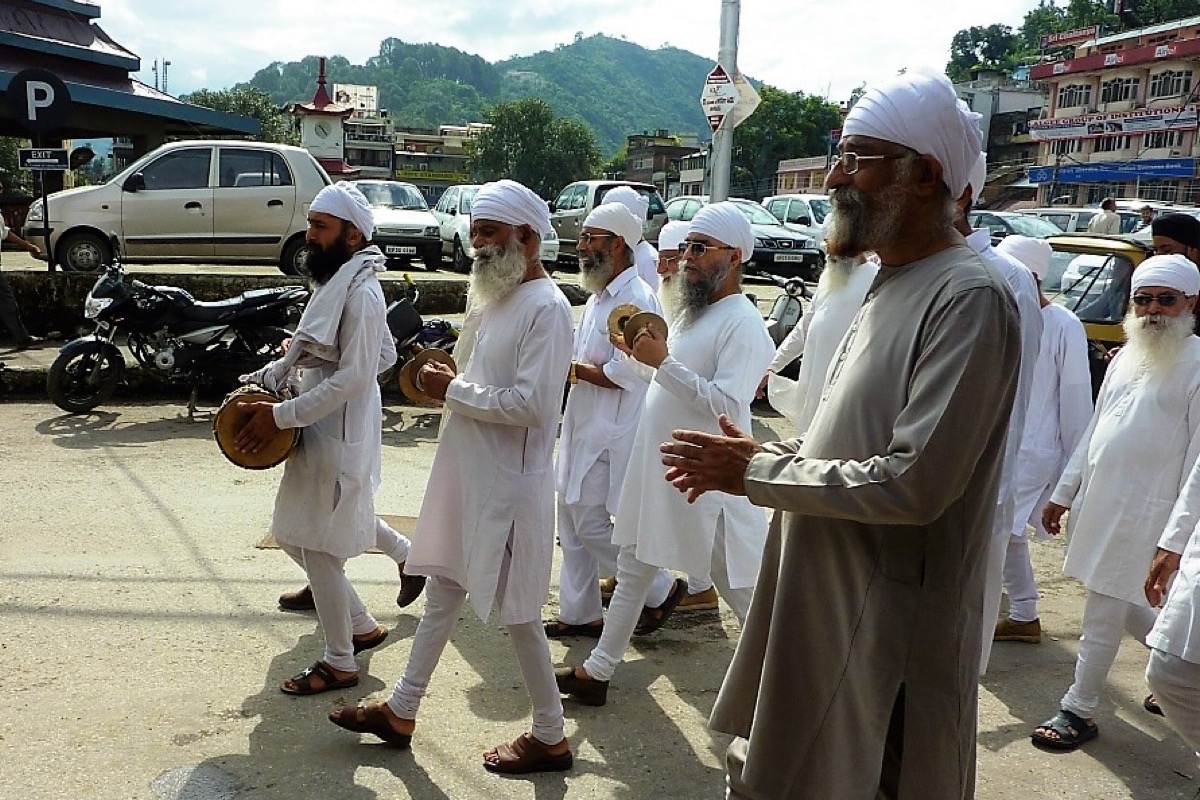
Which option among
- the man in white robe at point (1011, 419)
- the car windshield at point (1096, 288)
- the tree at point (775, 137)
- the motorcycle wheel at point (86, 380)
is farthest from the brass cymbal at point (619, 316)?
the tree at point (775, 137)

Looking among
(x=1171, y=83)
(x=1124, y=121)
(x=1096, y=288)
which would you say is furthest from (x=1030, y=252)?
(x=1171, y=83)

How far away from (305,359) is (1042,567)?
4.51 m

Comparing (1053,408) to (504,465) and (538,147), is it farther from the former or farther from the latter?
(538,147)

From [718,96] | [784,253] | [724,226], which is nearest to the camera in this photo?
[724,226]

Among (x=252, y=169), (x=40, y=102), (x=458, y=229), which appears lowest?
(x=458, y=229)

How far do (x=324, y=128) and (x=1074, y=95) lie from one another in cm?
4706

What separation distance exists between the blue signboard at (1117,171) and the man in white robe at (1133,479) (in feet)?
162

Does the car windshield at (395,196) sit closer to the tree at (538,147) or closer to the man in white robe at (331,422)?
the man in white robe at (331,422)

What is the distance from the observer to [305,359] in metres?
3.97

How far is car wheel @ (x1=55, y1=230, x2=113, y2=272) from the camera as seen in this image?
1266 cm

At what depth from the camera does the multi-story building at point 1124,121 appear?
161 feet

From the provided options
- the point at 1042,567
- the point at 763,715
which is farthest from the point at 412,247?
the point at 763,715

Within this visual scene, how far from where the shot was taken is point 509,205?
11.5 ft

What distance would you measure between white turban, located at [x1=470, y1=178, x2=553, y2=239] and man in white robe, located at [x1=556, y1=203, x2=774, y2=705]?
69 centimetres
